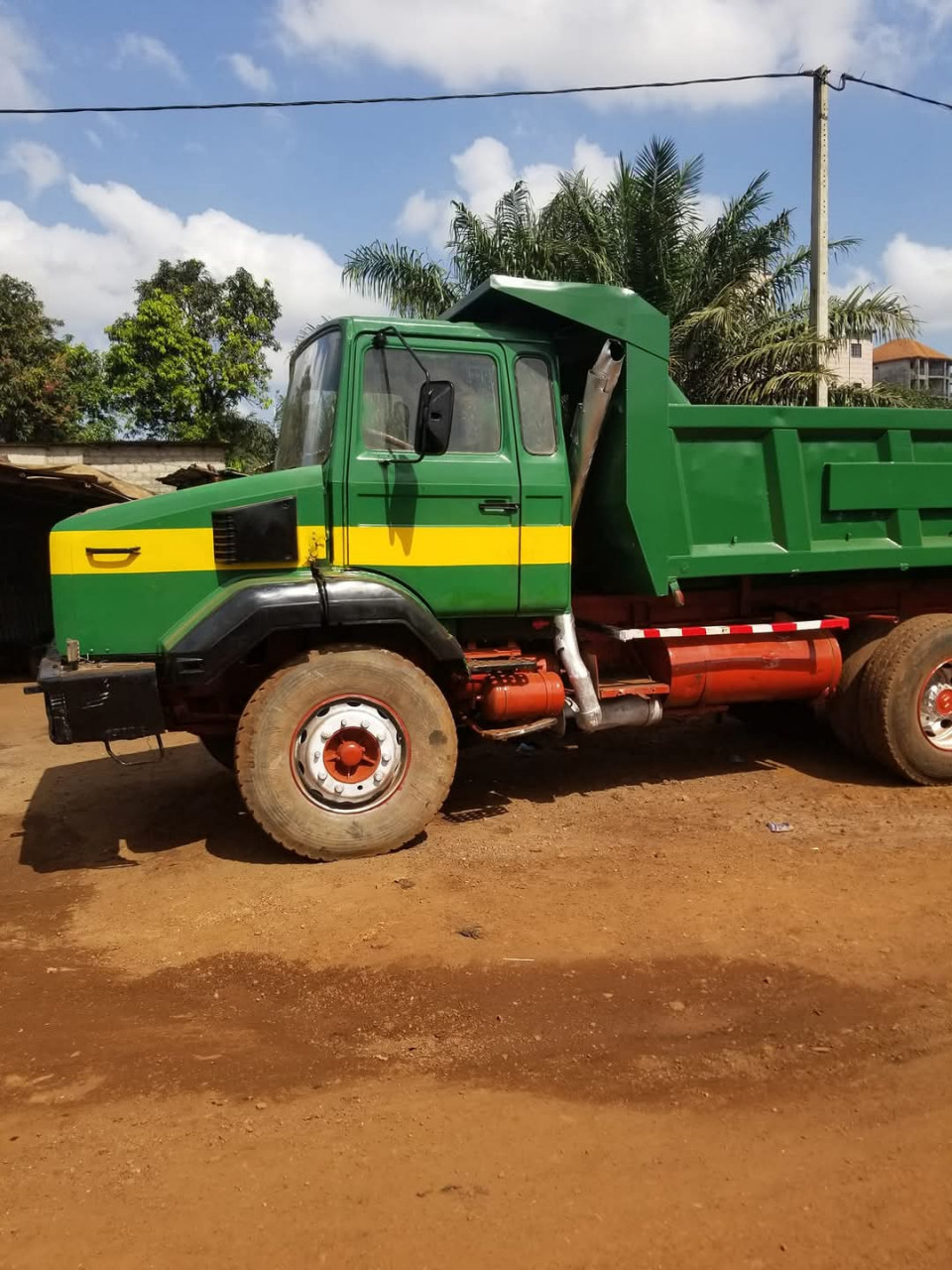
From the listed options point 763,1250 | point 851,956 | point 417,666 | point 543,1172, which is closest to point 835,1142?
point 763,1250

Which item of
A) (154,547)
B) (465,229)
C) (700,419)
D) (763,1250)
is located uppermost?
(465,229)

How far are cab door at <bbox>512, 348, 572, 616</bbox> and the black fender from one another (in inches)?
29.4

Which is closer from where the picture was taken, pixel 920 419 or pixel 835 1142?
pixel 835 1142

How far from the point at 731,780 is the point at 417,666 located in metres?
2.52

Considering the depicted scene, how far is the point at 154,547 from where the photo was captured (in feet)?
15.9

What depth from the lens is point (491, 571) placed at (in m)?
5.36

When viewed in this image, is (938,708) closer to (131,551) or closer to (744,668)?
(744,668)

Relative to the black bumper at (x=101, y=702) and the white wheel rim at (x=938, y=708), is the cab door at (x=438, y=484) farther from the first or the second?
the white wheel rim at (x=938, y=708)

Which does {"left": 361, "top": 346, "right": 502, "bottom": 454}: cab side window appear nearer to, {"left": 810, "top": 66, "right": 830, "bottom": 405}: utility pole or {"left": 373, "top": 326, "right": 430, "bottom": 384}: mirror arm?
{"left": 373, "top": 326, "right": 430, "bottom": 384}: mirror arm

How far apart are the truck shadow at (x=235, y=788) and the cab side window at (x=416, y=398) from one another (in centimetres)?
223

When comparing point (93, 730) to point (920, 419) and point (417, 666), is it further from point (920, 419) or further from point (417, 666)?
point (920, 419)

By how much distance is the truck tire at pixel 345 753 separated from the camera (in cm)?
487

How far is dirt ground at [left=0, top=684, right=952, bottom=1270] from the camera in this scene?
2.41 m

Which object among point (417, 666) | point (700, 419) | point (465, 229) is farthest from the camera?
point (465, 229)
